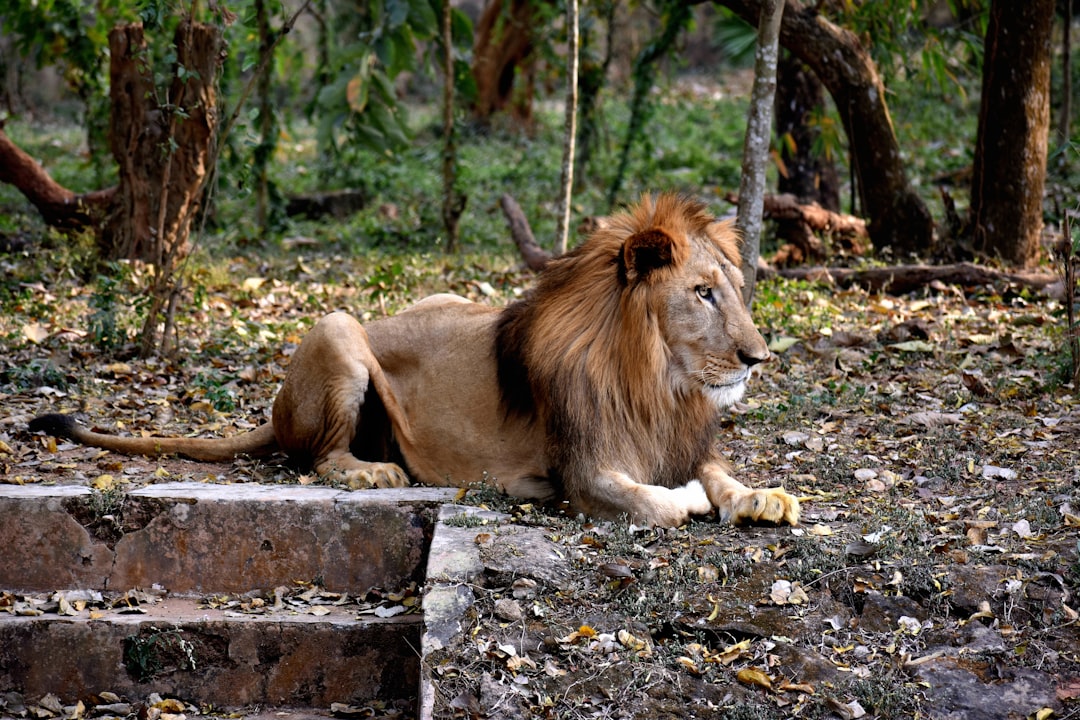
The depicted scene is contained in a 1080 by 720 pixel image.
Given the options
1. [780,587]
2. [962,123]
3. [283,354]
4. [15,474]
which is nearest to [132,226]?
[283,354]

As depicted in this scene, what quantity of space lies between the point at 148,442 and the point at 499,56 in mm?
12836

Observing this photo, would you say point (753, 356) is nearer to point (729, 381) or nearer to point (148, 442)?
point (729, 381)

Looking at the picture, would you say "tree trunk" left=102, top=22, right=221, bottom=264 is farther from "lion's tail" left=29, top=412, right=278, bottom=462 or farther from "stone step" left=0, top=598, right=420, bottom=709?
"stone step" left=0, top=598, right=420, bottom=709

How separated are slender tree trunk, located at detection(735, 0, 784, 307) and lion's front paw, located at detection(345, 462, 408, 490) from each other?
254 centimetres

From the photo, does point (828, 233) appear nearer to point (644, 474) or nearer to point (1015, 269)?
point (1015, 269)

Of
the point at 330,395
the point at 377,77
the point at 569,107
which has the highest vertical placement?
the point at 377,77

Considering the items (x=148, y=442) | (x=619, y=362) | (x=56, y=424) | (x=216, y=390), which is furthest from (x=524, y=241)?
(x=619, y=362)

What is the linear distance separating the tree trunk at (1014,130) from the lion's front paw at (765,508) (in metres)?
5.26

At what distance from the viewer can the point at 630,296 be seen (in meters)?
4.57

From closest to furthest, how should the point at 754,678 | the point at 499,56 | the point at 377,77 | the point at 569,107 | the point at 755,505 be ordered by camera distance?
1. the point at 754,678
2. the point at 755,505
3. the point at 569,107
4. the point at 377,77
5. the point at 499,56

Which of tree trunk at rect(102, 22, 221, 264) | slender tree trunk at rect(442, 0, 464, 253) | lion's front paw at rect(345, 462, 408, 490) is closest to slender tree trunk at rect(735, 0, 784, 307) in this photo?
lion's front paw at rect(345, 462, 408, 490)

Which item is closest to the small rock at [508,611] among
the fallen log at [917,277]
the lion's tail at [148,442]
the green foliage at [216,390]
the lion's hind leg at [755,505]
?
the lion's hind leg at [755,505]

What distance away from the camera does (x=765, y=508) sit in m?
4.29

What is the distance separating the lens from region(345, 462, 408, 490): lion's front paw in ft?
16.4
